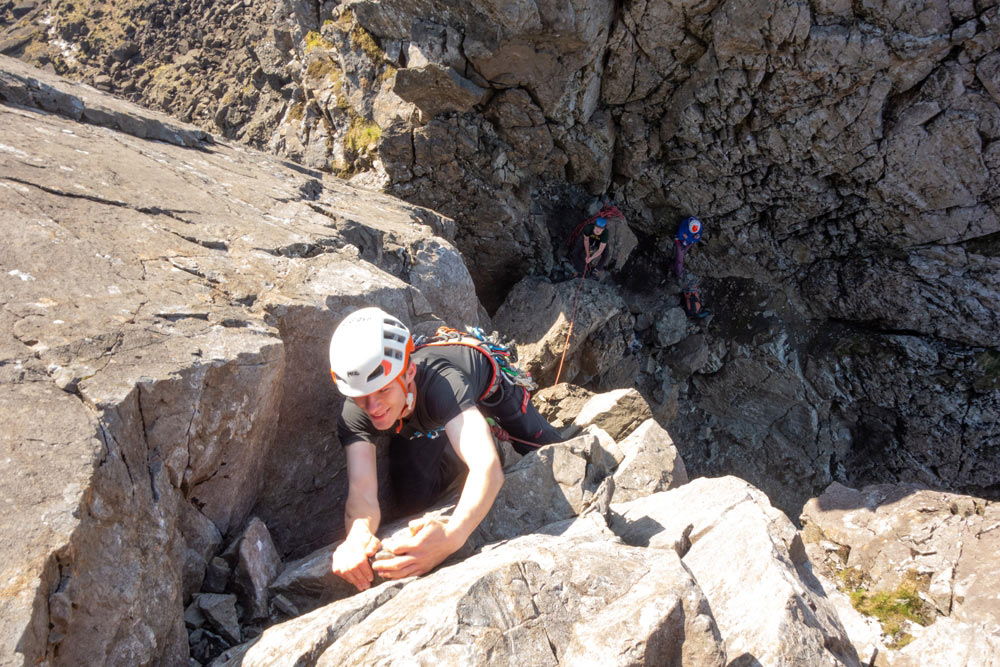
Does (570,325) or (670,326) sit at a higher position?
(570,325)

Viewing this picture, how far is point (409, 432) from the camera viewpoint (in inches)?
199

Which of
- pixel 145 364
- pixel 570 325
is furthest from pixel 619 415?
pixel 145 364

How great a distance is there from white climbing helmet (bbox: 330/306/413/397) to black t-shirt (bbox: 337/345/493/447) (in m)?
0.32

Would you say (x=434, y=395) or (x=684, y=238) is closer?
(x=434, y=395)

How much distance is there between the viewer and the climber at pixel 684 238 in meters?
14.4

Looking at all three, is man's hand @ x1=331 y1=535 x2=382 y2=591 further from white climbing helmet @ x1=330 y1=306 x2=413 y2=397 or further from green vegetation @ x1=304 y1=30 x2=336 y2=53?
green vegetation @ x1=304 y1=30 x2=336 y2=53

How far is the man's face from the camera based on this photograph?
4.45m

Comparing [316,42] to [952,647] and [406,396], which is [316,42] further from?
[952,647]

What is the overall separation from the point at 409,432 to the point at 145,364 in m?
2.02

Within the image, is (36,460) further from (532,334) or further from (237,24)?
(237,24)

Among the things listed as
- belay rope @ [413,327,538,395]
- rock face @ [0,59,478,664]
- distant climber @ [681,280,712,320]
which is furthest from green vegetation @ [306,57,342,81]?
distant climber @ [681,280,712,320]

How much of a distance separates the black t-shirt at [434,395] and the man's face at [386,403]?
0.14 m

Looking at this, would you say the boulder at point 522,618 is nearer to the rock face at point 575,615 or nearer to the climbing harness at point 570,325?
the rock face at point 575,615

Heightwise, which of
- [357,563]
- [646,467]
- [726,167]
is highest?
[726,167]
